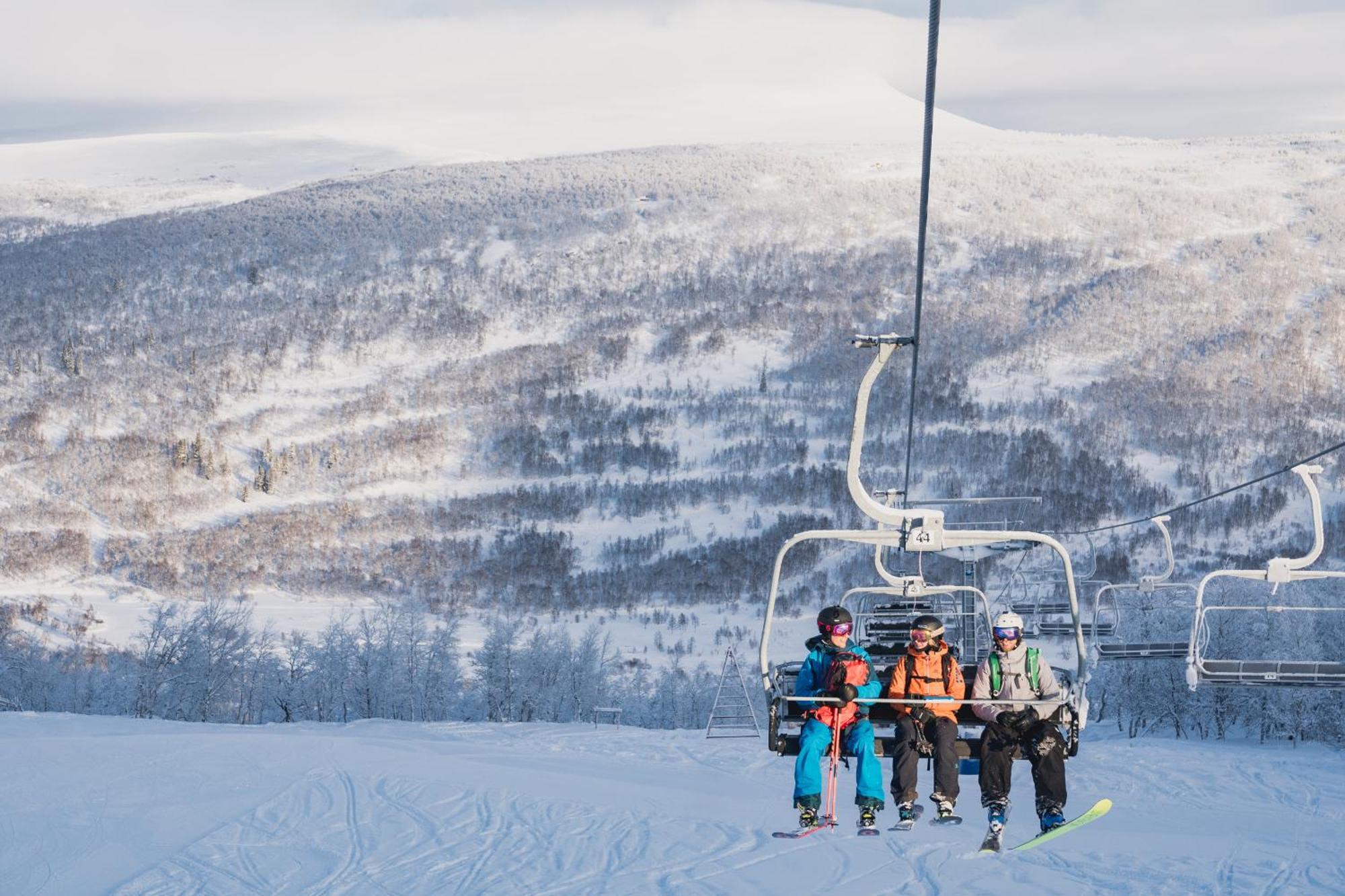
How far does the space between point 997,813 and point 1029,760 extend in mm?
417

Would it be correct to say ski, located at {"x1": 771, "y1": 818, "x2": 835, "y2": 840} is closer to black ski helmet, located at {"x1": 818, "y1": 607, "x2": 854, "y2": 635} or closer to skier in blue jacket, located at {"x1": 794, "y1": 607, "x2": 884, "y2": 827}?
skier in blue jacket, located at {"x1": 794, "y1": 607, "x2": 884, "y2": 827}

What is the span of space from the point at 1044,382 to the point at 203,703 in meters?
105

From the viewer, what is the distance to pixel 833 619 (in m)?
8.55

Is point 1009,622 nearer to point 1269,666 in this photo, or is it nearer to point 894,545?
point 894,545

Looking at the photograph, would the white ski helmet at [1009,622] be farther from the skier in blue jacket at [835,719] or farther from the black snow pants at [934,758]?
the skier in blue jacket at [835,719]

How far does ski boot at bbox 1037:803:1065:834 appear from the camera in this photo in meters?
8.19

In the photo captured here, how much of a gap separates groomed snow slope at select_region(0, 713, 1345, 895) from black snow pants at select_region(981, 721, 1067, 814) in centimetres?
701

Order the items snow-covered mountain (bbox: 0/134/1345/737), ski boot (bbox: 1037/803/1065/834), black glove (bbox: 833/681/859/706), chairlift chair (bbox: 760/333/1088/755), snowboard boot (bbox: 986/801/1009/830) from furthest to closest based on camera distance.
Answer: snow-covered mountain (bbox: 0/134/1345/737)
snowboard boot (bbox: 986/801/1009/830)
black glove (bbox: 833/681/859/706)
ski boot (bbox: 1037/803/1065/834)
chairlift chair (bbox: 760/333/1088/755)

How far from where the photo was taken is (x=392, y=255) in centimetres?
18012

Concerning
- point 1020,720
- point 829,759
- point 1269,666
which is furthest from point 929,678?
point 1269,666

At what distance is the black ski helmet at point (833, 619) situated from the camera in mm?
8531

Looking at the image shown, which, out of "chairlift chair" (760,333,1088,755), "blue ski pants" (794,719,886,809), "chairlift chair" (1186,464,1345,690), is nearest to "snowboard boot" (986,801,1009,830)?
"chairlift chair" (760,333,1088,755)

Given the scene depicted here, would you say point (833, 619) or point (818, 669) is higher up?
point (833, 619)

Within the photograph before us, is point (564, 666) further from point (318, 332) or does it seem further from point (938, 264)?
point (938, 264)
